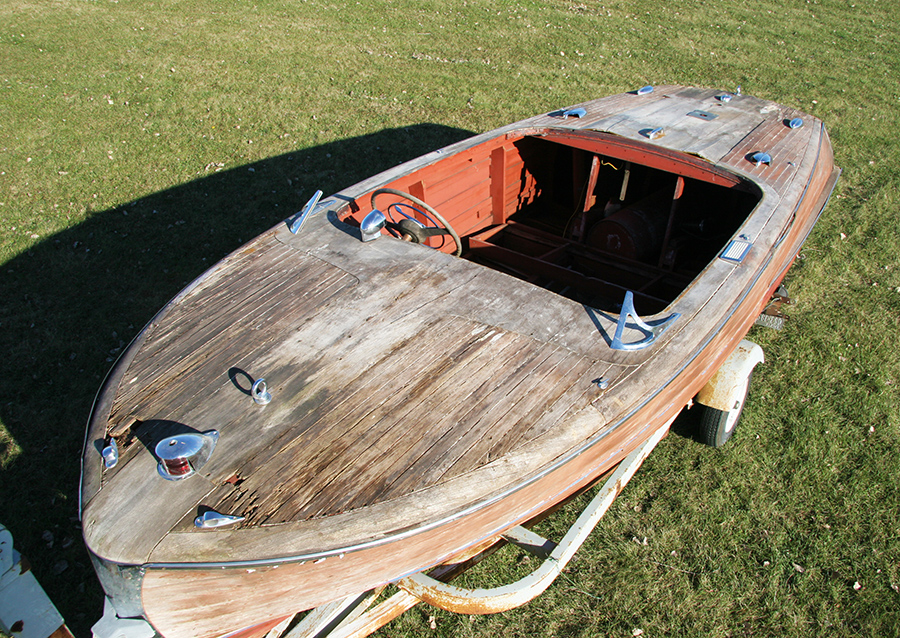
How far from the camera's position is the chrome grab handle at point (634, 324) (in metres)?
3.04

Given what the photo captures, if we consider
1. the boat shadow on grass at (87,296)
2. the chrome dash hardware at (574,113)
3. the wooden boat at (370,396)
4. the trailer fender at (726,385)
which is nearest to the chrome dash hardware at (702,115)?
the wooden boat at (370,396)

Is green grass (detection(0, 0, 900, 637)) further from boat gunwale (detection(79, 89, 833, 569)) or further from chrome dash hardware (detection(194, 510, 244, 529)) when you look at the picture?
chrome dash hardware (detection(194, 510, 244, 529))

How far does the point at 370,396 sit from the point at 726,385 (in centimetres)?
251

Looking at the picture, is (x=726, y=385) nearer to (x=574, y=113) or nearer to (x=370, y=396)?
(x=370, y=396)

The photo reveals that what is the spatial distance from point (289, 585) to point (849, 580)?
11.1 ft

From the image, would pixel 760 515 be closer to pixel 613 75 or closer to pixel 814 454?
pixel 814 454

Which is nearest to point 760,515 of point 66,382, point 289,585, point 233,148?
point 289,585

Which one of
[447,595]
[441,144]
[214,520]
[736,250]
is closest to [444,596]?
[447,595]

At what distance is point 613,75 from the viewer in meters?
11.2

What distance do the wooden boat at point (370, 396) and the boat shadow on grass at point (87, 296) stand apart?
1.69m

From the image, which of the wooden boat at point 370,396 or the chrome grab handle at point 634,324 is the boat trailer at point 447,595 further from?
the chrome grab handle at point 634,324

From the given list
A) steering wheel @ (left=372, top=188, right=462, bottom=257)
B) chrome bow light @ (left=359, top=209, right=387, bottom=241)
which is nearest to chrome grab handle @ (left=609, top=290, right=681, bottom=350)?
steering wheel @ (left=372, top=188, right=462, bottom=257)

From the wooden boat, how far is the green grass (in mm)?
1071

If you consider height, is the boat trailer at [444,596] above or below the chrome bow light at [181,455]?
below
